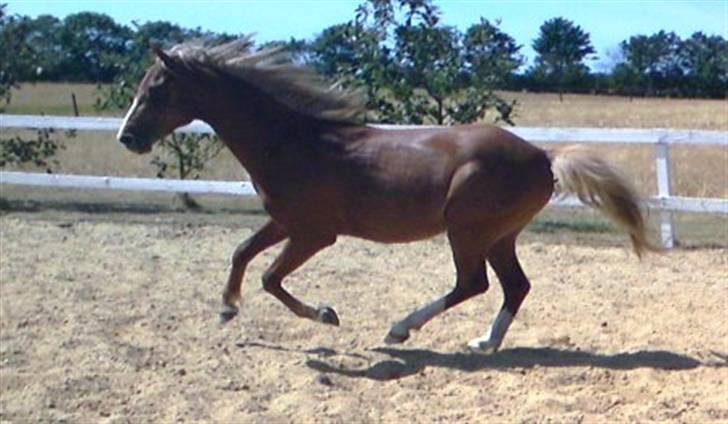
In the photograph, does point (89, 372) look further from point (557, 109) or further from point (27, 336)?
point (557, 109)

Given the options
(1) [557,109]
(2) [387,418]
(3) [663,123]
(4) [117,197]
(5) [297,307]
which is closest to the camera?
(2) [387,418]

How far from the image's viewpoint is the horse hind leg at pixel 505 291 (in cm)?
823

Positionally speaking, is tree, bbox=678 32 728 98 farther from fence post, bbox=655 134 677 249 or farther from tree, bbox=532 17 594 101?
fence post, bbox=655 134 677 249

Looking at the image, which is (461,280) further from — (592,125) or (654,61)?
(654,61)

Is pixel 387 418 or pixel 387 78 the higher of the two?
pixel 387 78

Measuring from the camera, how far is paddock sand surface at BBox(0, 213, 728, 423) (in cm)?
723

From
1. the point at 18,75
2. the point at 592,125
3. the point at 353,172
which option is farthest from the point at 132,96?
the point at 592,125

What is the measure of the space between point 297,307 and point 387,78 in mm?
8981

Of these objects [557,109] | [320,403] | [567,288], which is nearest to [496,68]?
[567,288]

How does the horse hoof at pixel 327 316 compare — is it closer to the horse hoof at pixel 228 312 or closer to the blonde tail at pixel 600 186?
the horse hoof at pixel 228 312

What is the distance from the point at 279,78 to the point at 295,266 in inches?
48.2

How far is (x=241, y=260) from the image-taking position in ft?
28.3

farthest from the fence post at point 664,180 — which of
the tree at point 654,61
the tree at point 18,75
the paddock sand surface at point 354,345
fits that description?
the tree at point 654,61

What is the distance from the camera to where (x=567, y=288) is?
399 inches
